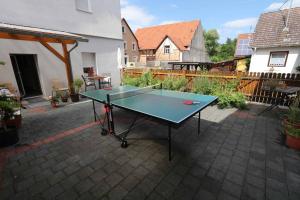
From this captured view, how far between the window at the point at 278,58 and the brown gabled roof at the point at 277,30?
2.52 ft

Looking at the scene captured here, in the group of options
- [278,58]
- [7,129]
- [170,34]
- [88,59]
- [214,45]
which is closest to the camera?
[7,129]

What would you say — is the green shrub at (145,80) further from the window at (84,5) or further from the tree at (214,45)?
the tree at (214,45)

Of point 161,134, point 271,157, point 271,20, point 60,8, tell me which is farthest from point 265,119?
point 271,20

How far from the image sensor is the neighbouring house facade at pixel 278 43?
36.8 feet

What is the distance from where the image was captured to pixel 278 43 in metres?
11.4

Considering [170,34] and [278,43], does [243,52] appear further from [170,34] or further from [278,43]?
[170,34]

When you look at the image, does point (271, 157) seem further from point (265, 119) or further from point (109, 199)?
point (109, 199)

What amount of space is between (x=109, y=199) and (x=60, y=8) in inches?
350

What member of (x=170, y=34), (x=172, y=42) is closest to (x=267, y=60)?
(x=172, y=42)

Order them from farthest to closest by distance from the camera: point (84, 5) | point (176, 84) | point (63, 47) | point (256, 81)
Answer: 1. point (84, 5)
2. point (176, 84)
3. point (63, 47)
4. point (256, 81)

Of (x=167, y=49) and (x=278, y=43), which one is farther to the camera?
(x=167, y=49)

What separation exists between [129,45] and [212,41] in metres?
29.0

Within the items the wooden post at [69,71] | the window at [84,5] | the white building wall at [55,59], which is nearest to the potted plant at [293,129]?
the wooden post at [69,71]

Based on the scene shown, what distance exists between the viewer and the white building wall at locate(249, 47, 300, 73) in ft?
→ 36.6
